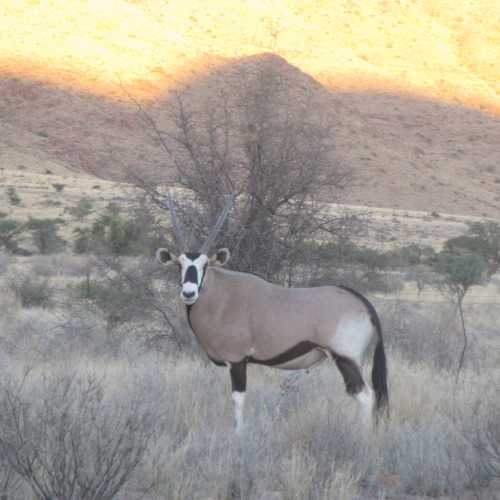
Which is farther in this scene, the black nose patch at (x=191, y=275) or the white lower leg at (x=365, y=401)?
the white lower leg at (x=365, y=401)

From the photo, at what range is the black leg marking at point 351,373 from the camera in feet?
24.3

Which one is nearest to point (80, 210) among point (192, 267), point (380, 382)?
point (380, 382)

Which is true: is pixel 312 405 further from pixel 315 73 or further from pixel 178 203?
pixel 315 73

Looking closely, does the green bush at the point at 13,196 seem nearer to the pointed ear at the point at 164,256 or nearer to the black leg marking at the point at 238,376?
the pointed ear at the point at 164,256

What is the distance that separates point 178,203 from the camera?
11750 mm

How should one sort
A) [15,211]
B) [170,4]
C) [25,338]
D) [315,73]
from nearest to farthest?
[25,338]
[15,211]
[315,73]
[170,4]

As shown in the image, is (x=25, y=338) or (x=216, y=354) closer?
(x=216, y=354)

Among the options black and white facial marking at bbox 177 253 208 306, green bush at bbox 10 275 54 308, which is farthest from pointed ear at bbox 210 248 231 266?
green bush at bbox 10 275 54 308

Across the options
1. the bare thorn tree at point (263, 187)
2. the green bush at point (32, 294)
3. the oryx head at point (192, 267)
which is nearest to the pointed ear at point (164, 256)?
the oryx head at point (192, 267)

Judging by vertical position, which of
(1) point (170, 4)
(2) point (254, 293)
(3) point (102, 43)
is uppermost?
(1) point (170, 4)

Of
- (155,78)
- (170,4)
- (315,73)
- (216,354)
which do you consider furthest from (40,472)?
(170,4)

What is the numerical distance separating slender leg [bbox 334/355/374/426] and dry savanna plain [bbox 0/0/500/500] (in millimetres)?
119

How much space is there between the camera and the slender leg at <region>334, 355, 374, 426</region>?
24.3 ft

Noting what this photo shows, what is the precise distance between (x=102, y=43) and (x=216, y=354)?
62.2 m
